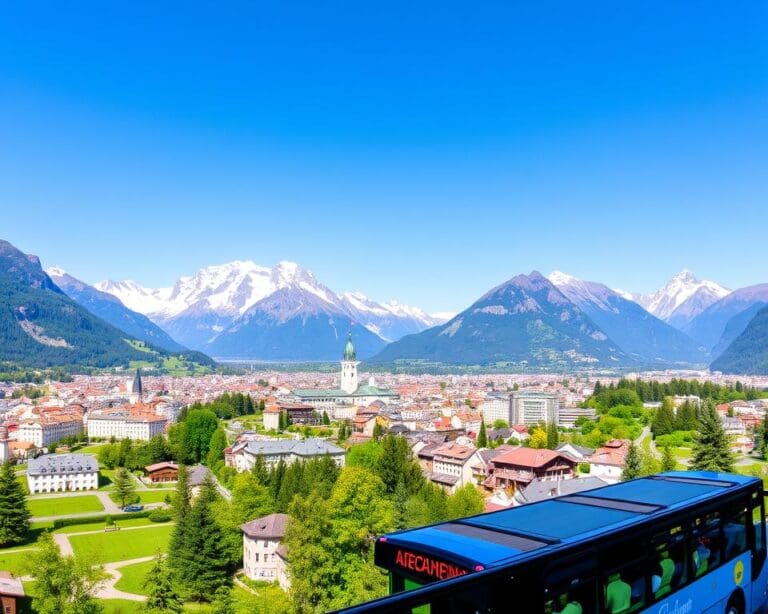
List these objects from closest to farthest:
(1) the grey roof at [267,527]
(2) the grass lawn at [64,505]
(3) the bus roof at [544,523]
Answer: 1. (3) the bus roof at [544,523]
2. (1) the grey roof at [267,527]
3. (2) the grass lawn at [64,505]

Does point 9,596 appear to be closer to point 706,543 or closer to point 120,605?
point 120,605

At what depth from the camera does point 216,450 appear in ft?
269

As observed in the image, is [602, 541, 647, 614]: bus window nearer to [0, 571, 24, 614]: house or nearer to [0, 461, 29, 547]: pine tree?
[0, 571, 24, 614]: house

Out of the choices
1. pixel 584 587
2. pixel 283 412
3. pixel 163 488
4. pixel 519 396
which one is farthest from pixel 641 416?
pixel 584 587

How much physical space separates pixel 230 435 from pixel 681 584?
9550cm

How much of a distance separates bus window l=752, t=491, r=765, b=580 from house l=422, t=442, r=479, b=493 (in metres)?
52.5

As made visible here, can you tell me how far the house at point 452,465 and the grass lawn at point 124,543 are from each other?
26701 mm

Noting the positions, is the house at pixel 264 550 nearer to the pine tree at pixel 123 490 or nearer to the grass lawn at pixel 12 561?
the grass lawn at pixel 12 561

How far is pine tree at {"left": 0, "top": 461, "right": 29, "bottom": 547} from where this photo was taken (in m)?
48.2

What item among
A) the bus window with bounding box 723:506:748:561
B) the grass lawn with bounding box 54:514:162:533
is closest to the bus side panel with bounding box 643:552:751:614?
the bus window with bounding box 723:506:748:561

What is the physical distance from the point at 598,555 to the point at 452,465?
64907 millimetres

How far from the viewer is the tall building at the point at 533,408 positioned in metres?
128

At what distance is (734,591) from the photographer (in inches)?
426

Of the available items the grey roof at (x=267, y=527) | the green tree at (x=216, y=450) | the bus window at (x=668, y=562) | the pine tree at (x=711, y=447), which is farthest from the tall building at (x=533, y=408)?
the bus window at (x=668, y=562)
